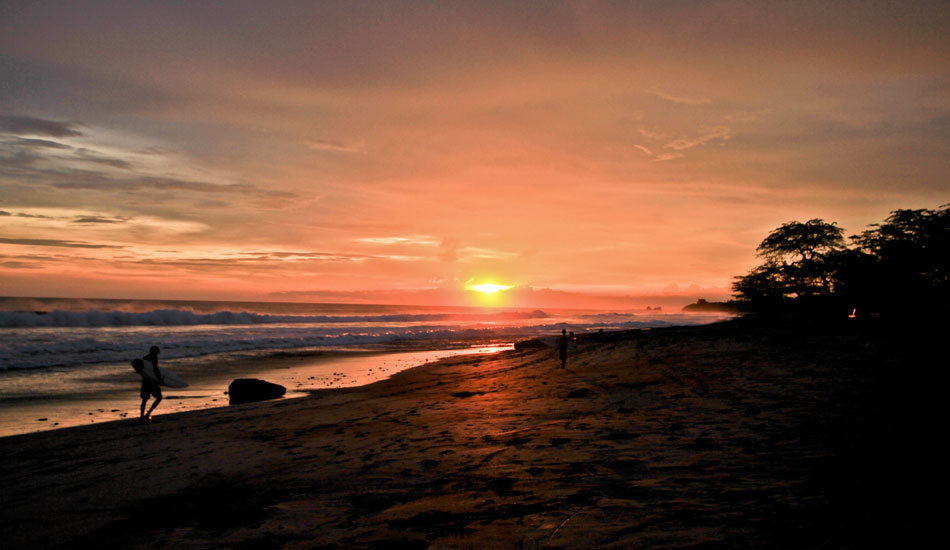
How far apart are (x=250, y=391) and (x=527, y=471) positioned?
41.9 feet

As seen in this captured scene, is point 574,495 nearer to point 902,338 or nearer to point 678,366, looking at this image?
point 678,366

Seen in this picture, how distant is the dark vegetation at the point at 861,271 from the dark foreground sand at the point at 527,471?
1036 inches

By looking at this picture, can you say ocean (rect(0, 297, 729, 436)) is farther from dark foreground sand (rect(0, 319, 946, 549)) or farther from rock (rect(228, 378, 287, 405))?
dark foreground sand (rect(0, 319, 946, 549))

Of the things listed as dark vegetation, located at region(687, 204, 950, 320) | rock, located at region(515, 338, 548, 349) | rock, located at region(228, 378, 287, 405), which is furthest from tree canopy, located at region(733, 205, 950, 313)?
rock, located at region(228, 378, 287, 405)

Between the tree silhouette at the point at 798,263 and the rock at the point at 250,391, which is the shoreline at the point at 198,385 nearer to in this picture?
the rock at the point at 250,391

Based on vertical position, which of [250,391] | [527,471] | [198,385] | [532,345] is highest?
[527,471]

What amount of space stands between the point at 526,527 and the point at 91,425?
12.8 meters

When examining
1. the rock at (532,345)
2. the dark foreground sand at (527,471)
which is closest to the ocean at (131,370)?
the dark foreground sand at (527,471)

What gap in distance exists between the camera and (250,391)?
53.4 ft

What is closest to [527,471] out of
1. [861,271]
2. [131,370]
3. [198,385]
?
[198,385]

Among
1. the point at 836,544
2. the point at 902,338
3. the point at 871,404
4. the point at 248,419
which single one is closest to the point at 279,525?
the point at 836,544

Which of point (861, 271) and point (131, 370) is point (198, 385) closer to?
point (131, 370)

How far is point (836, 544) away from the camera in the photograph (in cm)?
368

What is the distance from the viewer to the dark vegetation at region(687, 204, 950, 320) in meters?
32.9
